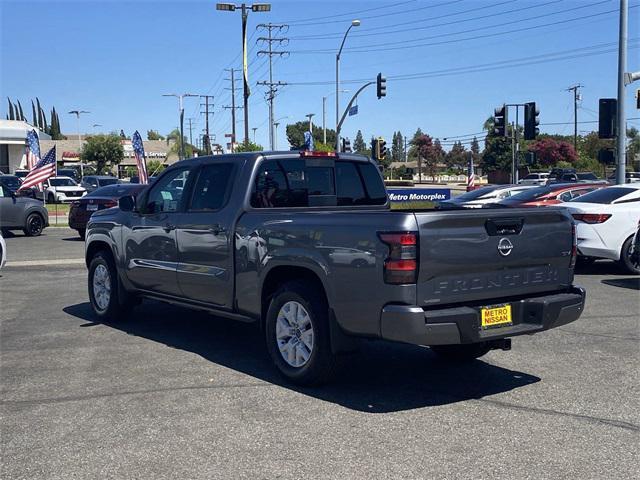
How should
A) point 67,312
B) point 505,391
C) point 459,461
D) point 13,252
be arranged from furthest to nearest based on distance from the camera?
point 13,252 < point 67,312 < point 505,391 < point 459,461

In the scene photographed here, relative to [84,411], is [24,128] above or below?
above

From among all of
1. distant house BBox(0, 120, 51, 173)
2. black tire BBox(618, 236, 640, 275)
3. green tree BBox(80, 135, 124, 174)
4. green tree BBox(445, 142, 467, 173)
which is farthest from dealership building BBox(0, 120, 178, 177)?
green tree BBox(445, 142, 467, 173)

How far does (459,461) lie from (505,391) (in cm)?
163

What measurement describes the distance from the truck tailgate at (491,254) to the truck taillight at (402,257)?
52mm

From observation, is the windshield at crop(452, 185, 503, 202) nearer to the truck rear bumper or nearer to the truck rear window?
the truck rear window

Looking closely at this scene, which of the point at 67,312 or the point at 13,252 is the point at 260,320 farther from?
the point at 13,252

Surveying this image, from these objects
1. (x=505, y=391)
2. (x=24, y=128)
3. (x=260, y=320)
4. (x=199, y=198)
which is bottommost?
(x=505, y=391)

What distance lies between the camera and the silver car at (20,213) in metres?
20.9

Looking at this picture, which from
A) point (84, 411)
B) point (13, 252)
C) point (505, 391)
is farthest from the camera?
point (13, 252)

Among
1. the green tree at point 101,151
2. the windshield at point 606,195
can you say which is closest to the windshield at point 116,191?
the windshield at point 606,195

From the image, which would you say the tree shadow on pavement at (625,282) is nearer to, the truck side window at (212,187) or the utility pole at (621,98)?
the truck side window at (212,187)

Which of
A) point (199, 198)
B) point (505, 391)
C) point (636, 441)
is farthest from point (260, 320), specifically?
point (636, 441)

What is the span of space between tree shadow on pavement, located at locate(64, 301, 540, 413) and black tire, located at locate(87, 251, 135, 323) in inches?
4.8

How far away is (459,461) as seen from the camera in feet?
14.5
